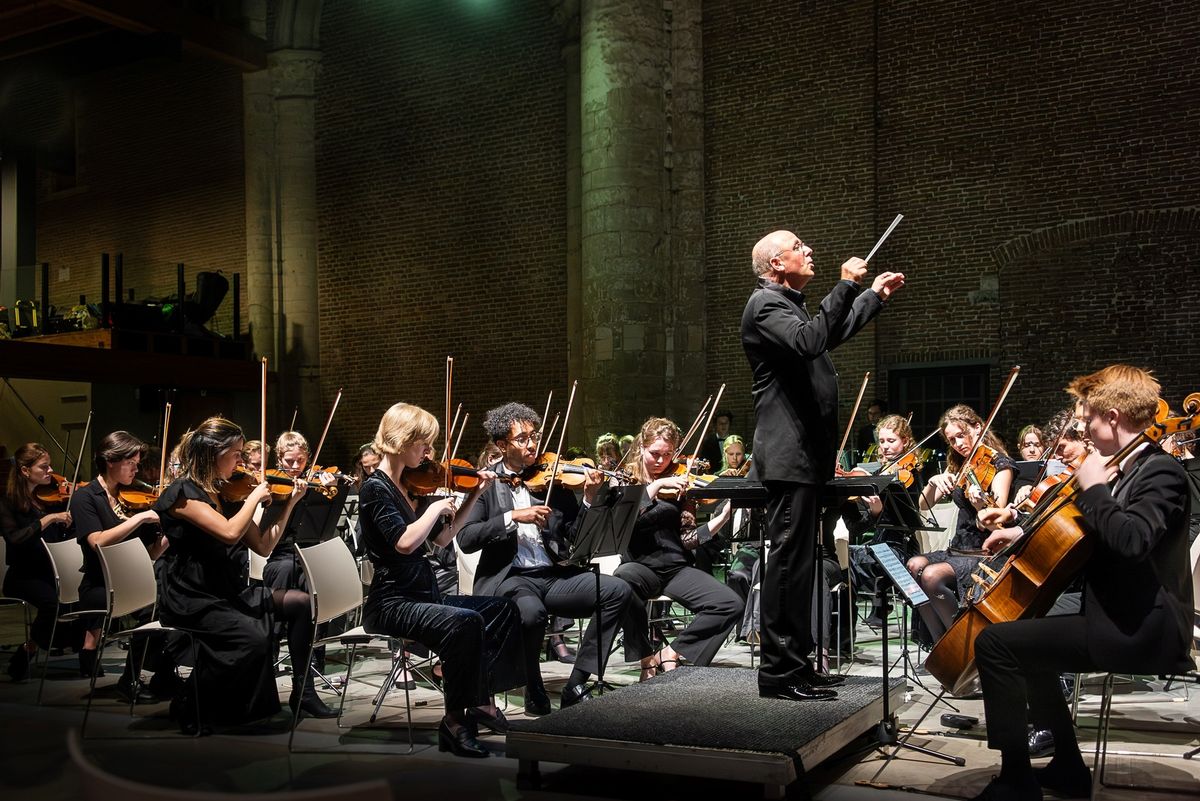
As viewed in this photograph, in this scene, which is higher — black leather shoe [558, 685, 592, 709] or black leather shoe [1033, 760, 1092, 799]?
black leather shoe [1033, 760, 1092, 799]

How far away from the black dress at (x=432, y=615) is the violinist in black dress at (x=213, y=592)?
0.55m

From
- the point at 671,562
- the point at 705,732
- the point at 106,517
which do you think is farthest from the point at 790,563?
the point at 106,517

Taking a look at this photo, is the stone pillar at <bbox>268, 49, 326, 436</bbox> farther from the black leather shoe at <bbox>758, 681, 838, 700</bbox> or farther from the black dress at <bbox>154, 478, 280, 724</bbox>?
the black leather shoe at <bbox>758, 681, 838, 700</bbox>

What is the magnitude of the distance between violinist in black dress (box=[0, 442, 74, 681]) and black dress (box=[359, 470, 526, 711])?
2.60 meters

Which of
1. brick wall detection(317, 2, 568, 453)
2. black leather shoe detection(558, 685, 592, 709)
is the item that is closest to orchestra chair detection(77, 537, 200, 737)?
black leather shoe detection(558, 685, 592, 709)

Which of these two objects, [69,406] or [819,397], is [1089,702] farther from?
[69,406]

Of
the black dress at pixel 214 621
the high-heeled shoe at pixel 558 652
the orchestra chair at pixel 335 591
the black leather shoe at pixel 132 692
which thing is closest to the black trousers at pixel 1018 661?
the orchestra chair at pixel 335 591

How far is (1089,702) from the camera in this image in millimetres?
4973

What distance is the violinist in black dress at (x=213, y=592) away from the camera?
4.61m

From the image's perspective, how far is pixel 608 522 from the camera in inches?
190

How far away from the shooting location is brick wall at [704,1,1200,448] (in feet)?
33.0

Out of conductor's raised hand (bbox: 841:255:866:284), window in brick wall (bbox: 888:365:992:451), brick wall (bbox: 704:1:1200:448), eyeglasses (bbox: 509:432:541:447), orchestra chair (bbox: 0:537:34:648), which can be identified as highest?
brick wall (bbox: 704:1:1200:448)

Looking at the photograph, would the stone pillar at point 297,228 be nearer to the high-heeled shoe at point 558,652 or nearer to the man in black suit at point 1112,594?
the high-heeled shoe at point 558,652

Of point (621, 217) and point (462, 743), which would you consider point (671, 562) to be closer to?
point (462, 743)
